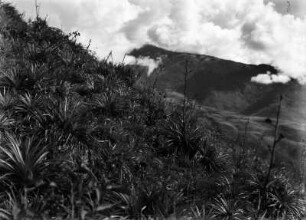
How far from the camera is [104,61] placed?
54.4 ft

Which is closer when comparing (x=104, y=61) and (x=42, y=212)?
(x=42, y=212)

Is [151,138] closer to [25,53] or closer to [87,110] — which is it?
[87,110]

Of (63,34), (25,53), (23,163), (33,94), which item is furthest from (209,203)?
(63,34)

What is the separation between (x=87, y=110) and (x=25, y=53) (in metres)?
4.51

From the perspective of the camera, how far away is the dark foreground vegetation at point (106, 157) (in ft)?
21.5

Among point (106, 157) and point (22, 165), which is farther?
Answer: point (106, 157)

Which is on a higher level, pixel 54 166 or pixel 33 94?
pixel 33 94

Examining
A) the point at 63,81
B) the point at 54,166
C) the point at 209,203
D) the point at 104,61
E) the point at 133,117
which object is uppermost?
the point at 104,61

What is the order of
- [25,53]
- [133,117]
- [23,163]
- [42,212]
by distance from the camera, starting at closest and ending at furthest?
[42,212] → [23,163] → [133,117] → [25,53]

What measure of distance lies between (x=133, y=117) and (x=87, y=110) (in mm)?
1674

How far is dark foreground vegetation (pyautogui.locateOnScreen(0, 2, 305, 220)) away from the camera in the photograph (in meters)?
6.54

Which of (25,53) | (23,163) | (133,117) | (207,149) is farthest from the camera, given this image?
(25,53)

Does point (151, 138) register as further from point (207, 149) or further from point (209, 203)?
point (209, 203)

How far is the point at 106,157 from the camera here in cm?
863
